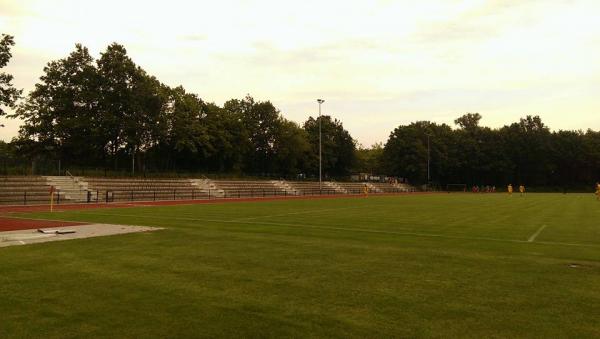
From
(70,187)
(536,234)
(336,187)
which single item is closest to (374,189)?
(336,187)

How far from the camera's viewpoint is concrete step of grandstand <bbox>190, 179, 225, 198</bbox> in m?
51.8

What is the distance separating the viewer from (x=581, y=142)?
3890 inches

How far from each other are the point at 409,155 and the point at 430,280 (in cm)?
9766

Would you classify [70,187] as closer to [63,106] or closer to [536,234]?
[63,106]

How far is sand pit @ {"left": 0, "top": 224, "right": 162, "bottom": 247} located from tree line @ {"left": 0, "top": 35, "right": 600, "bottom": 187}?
2581 centimetres

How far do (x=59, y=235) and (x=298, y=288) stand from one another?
9545 millimetres

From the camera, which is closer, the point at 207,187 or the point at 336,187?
the point at 207,187

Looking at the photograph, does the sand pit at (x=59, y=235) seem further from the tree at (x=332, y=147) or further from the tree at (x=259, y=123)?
the tree at (x=332, y=147)

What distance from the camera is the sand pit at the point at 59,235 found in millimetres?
12727

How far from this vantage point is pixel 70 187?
137 ft

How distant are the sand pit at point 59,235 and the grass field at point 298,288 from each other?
1089 mm

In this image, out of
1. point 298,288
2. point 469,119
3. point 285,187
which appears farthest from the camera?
point 469,119

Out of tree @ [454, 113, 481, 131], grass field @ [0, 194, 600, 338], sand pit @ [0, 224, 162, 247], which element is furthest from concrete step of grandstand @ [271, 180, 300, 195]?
tree @ [454, 113, 481, 131]

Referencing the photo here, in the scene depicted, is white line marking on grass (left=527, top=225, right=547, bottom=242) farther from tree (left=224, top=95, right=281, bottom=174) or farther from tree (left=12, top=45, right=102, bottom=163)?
tree (left=224, top=95, right=281, bottom=174)
